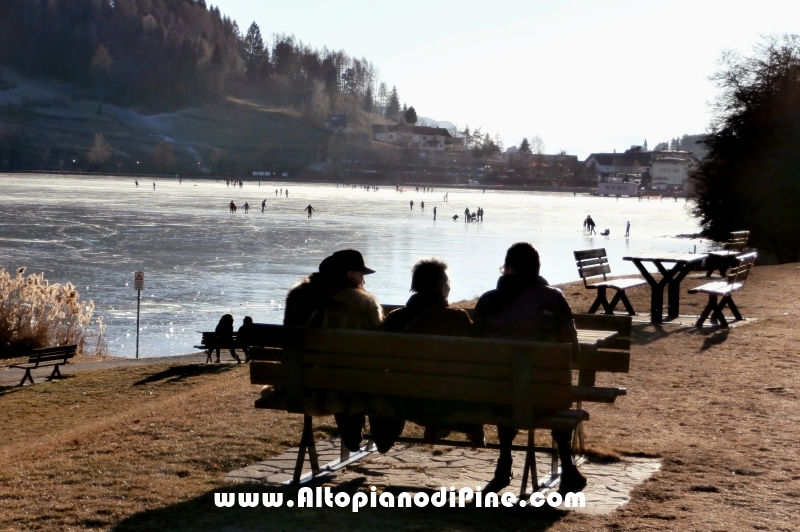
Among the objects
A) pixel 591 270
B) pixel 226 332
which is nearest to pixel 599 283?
pixel 591 270

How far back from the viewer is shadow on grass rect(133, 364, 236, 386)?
1582cm

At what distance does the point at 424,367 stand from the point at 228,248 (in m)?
37.6

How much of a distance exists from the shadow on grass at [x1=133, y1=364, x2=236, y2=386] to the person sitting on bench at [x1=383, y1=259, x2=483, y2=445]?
10.7 m

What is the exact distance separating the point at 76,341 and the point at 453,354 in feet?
62.8

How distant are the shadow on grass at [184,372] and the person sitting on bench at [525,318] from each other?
419 inches

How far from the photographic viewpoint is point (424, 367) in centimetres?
521

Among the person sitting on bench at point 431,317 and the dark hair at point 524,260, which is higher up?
the dark hair at point 524,260

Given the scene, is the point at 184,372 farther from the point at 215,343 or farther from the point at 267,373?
the point at 267,373

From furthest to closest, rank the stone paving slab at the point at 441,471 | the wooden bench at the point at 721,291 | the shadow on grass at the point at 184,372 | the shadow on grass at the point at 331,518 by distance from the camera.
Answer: the shadow on grass at the point at 184,372, the wooden bench at the point at 721,291, the stone paving slab at the point at 441,471, the shadow on grass at the point at 331,518

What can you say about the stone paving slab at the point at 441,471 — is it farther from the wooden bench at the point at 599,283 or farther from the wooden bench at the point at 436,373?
the wooden bench at the point at 599,283

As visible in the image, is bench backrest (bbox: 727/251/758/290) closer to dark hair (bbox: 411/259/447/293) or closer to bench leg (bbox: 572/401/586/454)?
bench leg (bbox: 572/401/586/454)

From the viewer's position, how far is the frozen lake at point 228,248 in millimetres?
26230

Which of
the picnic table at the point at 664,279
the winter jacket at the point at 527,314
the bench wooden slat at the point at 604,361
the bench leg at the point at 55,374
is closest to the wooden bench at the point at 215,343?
the bench leg at the point at 55,374

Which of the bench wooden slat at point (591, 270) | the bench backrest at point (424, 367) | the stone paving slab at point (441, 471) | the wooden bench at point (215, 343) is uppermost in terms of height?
the bench backrest at point (424, 367)
